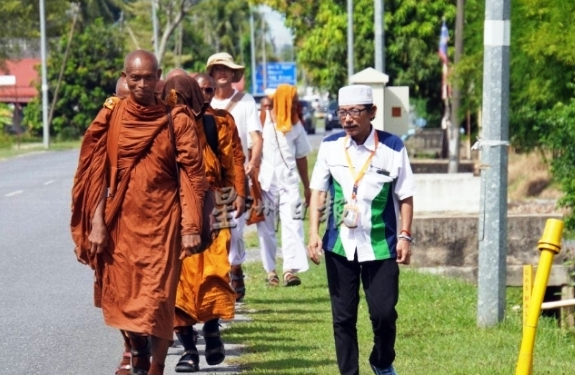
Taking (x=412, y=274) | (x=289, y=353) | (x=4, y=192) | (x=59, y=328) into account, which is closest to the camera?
(x=289, y=353)

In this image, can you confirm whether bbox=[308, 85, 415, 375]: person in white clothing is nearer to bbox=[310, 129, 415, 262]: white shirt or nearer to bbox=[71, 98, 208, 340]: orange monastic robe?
bbox=[310, 129, 415, 262]: white shirt

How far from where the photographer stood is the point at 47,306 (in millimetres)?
11406

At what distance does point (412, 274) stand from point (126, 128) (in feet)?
24.4

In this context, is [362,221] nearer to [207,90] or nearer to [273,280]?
[207,90]

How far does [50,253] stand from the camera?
15469mm

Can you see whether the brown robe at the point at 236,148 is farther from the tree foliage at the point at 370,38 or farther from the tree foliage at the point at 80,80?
the tree foliage at the point at 80,80

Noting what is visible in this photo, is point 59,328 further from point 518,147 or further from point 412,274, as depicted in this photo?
point 518,147

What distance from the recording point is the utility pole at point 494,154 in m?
10.1

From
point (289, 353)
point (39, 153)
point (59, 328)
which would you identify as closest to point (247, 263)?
point (59, 328)

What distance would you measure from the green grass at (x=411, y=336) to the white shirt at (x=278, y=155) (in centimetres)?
101

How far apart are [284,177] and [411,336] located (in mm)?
2963

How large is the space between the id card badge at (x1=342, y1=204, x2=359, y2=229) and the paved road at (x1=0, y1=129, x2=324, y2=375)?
1643 mm

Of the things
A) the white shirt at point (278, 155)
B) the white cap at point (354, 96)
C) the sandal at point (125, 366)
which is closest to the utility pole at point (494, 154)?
the white shirt at point (278, 155)

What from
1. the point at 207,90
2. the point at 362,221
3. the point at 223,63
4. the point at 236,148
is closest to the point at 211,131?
the point at 236,148
